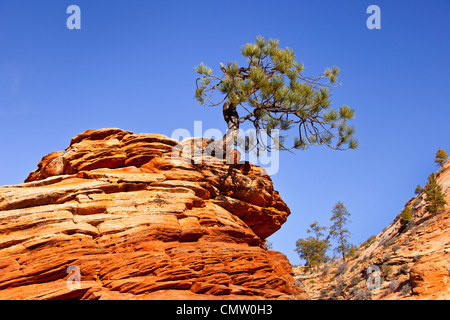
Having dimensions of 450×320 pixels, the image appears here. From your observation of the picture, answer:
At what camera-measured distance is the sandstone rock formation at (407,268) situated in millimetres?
16891

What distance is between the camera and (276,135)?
1421 cm

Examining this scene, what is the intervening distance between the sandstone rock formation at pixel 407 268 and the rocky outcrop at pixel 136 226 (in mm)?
8204

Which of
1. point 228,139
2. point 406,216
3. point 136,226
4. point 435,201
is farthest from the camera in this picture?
point 406,216

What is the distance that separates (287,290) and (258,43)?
8.77 metres

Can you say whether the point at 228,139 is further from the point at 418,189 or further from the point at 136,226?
the point at 418,189

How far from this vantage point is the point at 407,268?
21.4 metres

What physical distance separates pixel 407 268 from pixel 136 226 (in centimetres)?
1777

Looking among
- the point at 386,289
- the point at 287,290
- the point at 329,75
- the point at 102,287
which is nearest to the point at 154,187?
the point at 102,287

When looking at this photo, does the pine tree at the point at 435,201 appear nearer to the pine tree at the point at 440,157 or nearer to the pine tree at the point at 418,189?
the pine tree at the point at 418,189

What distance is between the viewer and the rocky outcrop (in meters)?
7.82

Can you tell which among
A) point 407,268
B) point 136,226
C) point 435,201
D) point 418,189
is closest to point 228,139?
point 136,226

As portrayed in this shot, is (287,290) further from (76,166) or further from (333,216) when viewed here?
(333,216)

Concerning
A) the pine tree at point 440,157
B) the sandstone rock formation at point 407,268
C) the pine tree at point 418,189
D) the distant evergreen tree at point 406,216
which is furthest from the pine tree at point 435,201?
the pine tree at point 440,157

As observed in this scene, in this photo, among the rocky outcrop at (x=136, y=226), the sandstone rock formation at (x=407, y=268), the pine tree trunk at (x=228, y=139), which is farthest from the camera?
the sandstone rock formation at (x=407, y=268)
